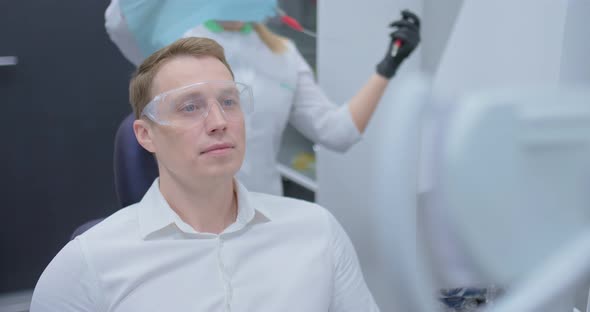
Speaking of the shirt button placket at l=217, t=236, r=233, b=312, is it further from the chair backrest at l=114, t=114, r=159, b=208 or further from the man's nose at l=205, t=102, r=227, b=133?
the chair backrest at l=114, t=114, r=159, b=208

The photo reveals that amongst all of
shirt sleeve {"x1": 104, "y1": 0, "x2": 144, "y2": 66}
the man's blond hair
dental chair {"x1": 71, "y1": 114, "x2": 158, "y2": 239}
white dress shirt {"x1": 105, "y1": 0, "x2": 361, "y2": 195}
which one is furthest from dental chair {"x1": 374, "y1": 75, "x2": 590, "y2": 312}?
shirt sleeve {"x1": 104, "y1": 0, "x2": 144, "y2": 66}

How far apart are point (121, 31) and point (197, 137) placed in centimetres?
73

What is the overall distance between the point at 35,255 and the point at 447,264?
234 centimetres

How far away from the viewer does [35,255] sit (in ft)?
8.07

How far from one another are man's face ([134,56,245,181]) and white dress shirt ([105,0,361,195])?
0.45m

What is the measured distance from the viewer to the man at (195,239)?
99 cm

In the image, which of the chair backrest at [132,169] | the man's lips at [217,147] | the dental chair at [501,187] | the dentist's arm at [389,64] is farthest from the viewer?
the dentist's arm at [389,64]

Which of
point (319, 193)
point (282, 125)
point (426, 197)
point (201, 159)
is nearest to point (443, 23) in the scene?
point (282, 125)

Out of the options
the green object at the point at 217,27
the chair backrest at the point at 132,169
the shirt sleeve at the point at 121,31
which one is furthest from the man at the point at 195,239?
the shirt sleeve at the point at 121,31

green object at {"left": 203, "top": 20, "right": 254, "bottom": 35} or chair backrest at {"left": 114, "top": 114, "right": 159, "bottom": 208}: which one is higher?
green object at {"left": 203, "top": 20, "right": 254, "bottom": 35}

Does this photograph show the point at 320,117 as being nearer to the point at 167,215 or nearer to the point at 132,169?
the point at 132,169

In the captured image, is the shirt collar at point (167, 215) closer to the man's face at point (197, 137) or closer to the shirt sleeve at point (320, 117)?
the man's face at point (197, 137)

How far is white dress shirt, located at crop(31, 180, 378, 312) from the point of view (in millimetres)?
988

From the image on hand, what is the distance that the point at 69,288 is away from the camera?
0.98 m
